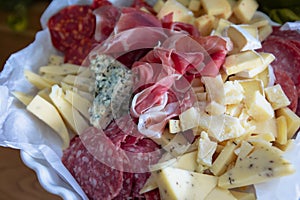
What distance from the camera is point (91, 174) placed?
1079 millimetres

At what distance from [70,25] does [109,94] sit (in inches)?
14.3

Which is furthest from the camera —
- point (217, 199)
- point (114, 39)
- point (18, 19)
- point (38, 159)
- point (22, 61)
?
point (18, 19)

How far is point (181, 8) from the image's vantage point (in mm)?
1320

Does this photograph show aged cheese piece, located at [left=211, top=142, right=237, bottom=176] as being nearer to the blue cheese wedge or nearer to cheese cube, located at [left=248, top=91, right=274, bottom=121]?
cheese cube, located at [left=248, top=91, right=274, bottom=121]

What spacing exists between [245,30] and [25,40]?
42.6 inches

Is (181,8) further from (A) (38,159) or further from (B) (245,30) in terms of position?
(A) (38,159)

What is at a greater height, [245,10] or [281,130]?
[245,10]

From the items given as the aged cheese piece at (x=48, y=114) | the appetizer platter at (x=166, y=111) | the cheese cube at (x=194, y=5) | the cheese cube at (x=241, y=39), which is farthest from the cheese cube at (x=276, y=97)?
the aged cheese piece at (x=48, y=114)

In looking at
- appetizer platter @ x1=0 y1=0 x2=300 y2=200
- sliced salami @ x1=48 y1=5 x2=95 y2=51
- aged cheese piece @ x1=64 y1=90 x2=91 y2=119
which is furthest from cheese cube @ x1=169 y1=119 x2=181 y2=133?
sliced salami @ x1=48 y1=5 x2=95 y2=51

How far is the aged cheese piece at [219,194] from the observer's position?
0.99m

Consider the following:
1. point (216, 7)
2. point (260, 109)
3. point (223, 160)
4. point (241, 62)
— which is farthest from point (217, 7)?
point (223, 160)

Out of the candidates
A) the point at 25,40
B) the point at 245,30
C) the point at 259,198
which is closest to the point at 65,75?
the point at 245,30

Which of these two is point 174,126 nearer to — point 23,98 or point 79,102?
point 79,102

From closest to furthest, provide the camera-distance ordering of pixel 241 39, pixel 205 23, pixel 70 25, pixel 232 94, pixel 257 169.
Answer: pixel 257 169, pixel 232 94, pixel 241 39, pixel 205 23, pixel 70 25
